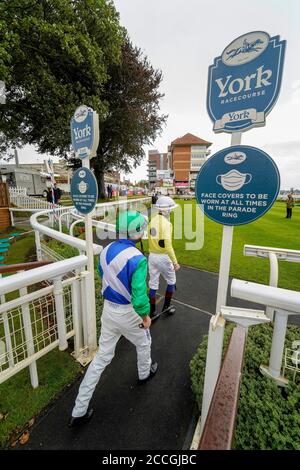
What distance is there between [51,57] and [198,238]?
11669 millimetres

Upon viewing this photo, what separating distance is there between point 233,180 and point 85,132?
6.63 ft

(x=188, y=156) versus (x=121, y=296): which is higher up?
(x=188, y=156)

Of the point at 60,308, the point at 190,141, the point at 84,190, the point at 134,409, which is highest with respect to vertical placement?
the point at 190,141

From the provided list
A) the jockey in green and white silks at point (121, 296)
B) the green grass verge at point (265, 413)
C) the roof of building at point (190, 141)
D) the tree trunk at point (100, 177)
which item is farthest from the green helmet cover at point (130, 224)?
the roof of building at point (190, 141)

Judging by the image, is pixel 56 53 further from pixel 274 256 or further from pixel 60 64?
pixel 274 256

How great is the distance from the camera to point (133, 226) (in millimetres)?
2121

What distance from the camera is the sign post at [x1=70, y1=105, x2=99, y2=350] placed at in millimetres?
2541

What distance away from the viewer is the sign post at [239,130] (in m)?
1.37

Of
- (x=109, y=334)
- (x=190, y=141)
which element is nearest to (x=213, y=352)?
(x=109, y=334)

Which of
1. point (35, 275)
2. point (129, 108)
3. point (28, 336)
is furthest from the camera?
point (129, 108)

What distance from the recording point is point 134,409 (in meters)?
2.15

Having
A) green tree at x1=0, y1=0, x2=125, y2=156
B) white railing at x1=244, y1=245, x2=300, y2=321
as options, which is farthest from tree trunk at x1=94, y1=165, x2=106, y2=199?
white railing at x1=244, y1=245, x2=300, y2=321
